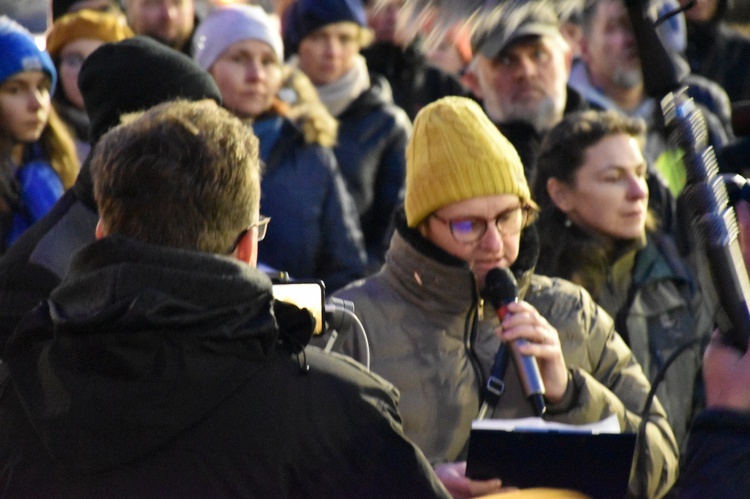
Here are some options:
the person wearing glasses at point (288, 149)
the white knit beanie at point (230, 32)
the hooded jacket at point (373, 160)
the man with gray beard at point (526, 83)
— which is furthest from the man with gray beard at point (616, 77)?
the white knit beanie at point (230, 32)

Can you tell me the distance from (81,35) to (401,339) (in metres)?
3.08

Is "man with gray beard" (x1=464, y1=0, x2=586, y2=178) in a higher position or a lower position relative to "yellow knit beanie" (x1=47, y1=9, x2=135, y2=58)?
higher

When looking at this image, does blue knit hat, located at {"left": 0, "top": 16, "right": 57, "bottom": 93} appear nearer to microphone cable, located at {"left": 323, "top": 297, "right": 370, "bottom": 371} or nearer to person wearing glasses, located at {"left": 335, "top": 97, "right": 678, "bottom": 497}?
person wearing glasses, located at {"left": 335, "top": 97, "right": 678, "bottom": 497}

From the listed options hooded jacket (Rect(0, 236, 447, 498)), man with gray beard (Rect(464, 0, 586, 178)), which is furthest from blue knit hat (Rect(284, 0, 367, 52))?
hooded jacket (Rect(0, 236, 447, 498))

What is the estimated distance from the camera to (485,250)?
4.12m

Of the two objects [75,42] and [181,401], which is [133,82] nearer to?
[181,401]

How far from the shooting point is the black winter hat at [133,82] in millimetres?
3930

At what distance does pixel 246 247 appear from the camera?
270cm

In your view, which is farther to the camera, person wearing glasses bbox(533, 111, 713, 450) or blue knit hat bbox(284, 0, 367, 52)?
blue knit hat bbox(284, 0, 367, 52)

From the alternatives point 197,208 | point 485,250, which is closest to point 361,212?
point 485,250

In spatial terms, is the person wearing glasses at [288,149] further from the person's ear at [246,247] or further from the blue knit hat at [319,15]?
the person's ear at [246,247]

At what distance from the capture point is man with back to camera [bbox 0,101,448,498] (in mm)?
2486

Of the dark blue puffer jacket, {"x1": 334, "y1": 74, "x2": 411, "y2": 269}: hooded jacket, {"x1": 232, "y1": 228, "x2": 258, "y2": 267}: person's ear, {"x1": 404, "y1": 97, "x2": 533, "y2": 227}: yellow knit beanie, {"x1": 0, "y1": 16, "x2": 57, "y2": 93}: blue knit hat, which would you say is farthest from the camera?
{"x1": 334, "y1": 74, "x2": 411, "y2": 269}: hooded jacket

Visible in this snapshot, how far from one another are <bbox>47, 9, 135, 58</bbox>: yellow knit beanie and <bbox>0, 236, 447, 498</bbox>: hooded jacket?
409cm
